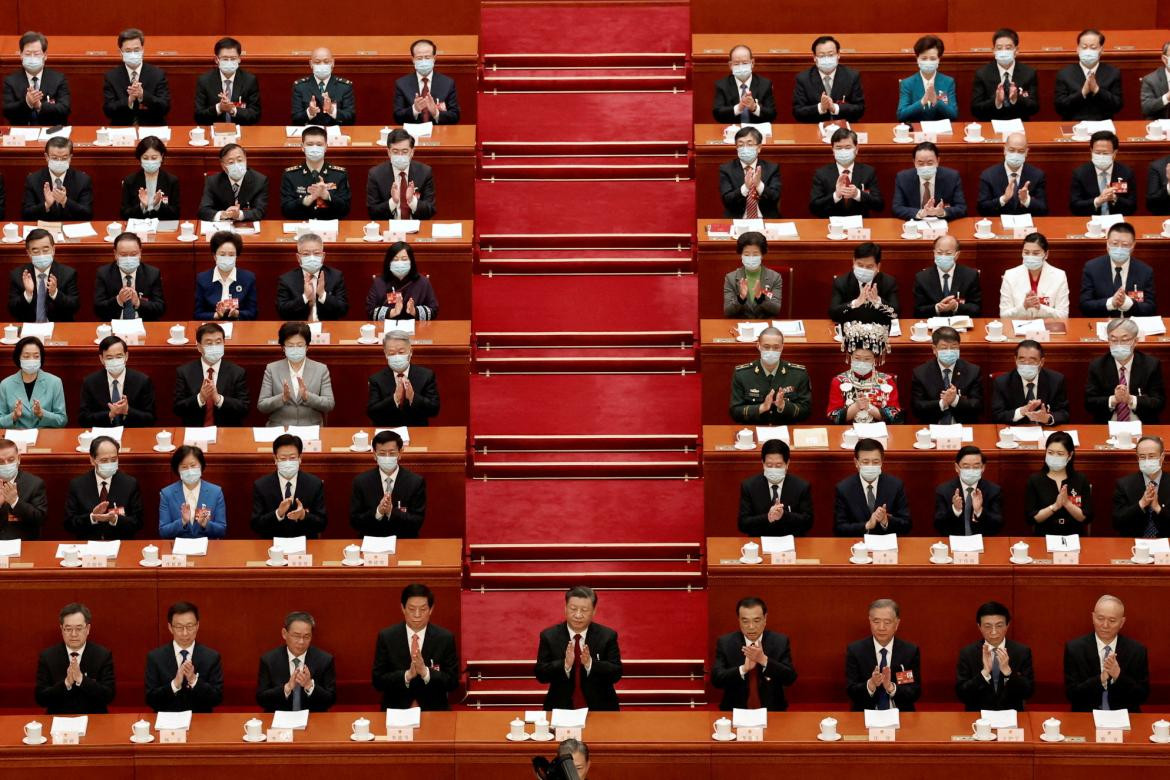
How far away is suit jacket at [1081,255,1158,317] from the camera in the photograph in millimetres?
10836

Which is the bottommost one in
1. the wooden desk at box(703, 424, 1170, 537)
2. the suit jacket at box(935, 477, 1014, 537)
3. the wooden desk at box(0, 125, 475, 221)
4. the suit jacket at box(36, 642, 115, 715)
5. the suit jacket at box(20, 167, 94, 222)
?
→ the suit jacket at box(36, 642, 115, 715)

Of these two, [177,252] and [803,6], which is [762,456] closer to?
[177,252]

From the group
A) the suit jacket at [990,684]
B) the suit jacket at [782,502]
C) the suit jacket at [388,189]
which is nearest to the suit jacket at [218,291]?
the suit jacket at [388,189]

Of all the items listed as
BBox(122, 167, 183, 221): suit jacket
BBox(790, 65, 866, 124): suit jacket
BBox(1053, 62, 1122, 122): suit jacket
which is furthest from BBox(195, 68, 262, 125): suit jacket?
BBox(1053, 62, 1122, 122): suit jacket

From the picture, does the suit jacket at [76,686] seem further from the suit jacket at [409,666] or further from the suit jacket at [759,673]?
the suit jacket at [759,673]

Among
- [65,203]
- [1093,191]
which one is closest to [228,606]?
[65,203]

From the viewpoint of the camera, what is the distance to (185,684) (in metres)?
8.59

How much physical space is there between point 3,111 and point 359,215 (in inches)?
90.5

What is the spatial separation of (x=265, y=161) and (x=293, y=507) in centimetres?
304

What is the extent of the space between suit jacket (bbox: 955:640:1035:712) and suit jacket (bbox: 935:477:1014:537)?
3.31 ft

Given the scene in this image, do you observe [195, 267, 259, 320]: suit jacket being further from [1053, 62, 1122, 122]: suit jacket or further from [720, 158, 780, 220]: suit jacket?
[1053, 62, 1122, 122]: suit jacket

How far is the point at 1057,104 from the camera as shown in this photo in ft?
40.0

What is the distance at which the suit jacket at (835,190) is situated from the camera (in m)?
11.5

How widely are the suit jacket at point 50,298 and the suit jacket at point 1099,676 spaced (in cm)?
562
